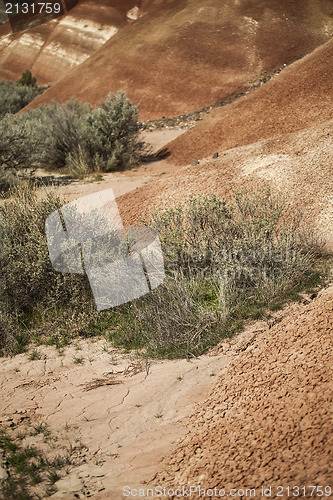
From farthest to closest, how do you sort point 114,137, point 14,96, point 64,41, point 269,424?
point 64,41 → point 14,96 → point 114,137 → point 269,424

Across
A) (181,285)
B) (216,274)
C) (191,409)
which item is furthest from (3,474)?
(216,274)

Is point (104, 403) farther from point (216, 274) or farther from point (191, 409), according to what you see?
point (216, 274)

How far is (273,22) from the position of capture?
73.0 ft

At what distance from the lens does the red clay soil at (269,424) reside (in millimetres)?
2174

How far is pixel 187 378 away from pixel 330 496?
1.78m

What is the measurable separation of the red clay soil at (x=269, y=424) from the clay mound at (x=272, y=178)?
2704 mm

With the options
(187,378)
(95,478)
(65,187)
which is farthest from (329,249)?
(65,187)

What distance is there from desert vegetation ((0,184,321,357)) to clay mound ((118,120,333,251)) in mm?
647

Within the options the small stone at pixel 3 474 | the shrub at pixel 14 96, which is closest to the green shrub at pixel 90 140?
the small stone at pixel 3 474

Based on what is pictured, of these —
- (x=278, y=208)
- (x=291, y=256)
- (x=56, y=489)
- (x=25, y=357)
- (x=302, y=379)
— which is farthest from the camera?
(x=278, y=208)

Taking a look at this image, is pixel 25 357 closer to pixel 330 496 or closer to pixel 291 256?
pixel 291 256

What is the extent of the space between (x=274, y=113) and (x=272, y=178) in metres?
4.82

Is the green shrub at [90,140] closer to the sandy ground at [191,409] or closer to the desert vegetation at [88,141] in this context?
the desert vegetation at [88,141]

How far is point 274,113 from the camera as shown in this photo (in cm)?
1096
